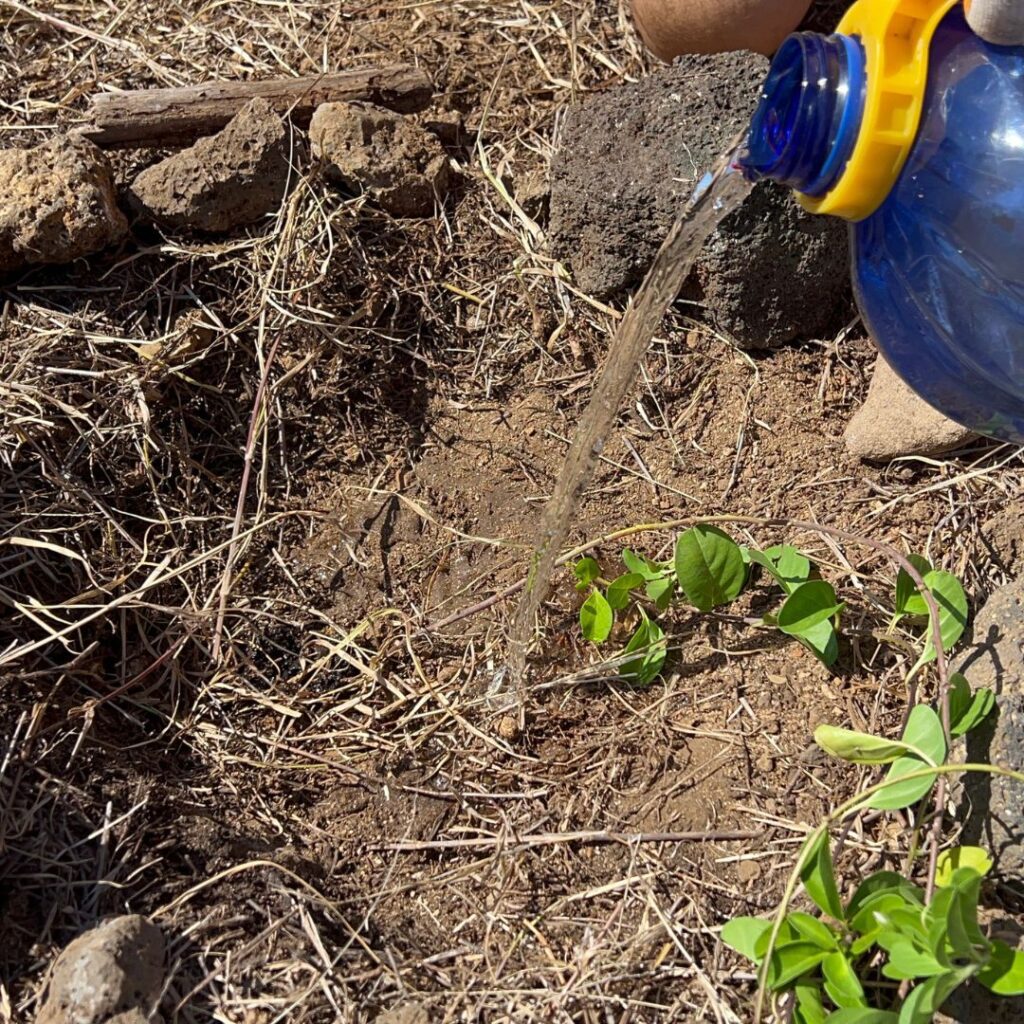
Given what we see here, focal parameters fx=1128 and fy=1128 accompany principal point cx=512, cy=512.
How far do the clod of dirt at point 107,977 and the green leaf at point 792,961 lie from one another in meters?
0.79

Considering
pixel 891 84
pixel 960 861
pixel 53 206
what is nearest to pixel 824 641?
pixel 960 861

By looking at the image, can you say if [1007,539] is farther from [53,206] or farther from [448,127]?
[53,206]

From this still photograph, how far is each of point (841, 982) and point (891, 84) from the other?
1059 mm

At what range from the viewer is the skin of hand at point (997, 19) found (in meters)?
1.18

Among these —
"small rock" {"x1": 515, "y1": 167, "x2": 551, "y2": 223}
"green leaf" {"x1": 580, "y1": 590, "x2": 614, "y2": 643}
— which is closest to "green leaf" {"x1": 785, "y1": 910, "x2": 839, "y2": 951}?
"green leaf" {"x1": 580, "y1": 590, "x2": 614, "y2": 643}

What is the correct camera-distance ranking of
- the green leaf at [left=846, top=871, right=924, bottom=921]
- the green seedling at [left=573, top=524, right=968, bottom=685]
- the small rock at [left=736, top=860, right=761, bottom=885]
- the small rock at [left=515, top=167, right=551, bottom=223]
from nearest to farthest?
1. the green leaf at [left=846, top=871, right=924, bottom=921]
2. the small rock at [left=736, top=860, right=761, bottom=885]
3. the green seedling at [left=573, top=524, right=968, bottom=685]
4. the small rock at [left=515, top=167, right=551, bottom=223]

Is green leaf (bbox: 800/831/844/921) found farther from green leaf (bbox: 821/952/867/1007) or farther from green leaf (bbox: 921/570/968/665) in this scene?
green leaf (bbox: 921/570/968/665)

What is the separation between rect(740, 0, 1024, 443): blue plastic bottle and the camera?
4.13 ft

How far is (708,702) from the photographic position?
186 centimetres

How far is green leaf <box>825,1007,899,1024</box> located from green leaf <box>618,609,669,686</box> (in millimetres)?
652

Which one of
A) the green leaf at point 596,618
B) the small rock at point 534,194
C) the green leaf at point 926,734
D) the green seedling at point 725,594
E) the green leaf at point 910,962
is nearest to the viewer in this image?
the green leaf at point 910,962

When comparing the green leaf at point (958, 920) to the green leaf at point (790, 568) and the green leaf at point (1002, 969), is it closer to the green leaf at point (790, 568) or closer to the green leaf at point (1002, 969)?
the green leaf at point (1002, 969)

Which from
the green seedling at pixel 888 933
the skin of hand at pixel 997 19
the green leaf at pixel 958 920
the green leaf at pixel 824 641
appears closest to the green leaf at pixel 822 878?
the green seedling at pixel 888 933

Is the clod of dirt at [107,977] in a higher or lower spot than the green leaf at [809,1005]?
lower
